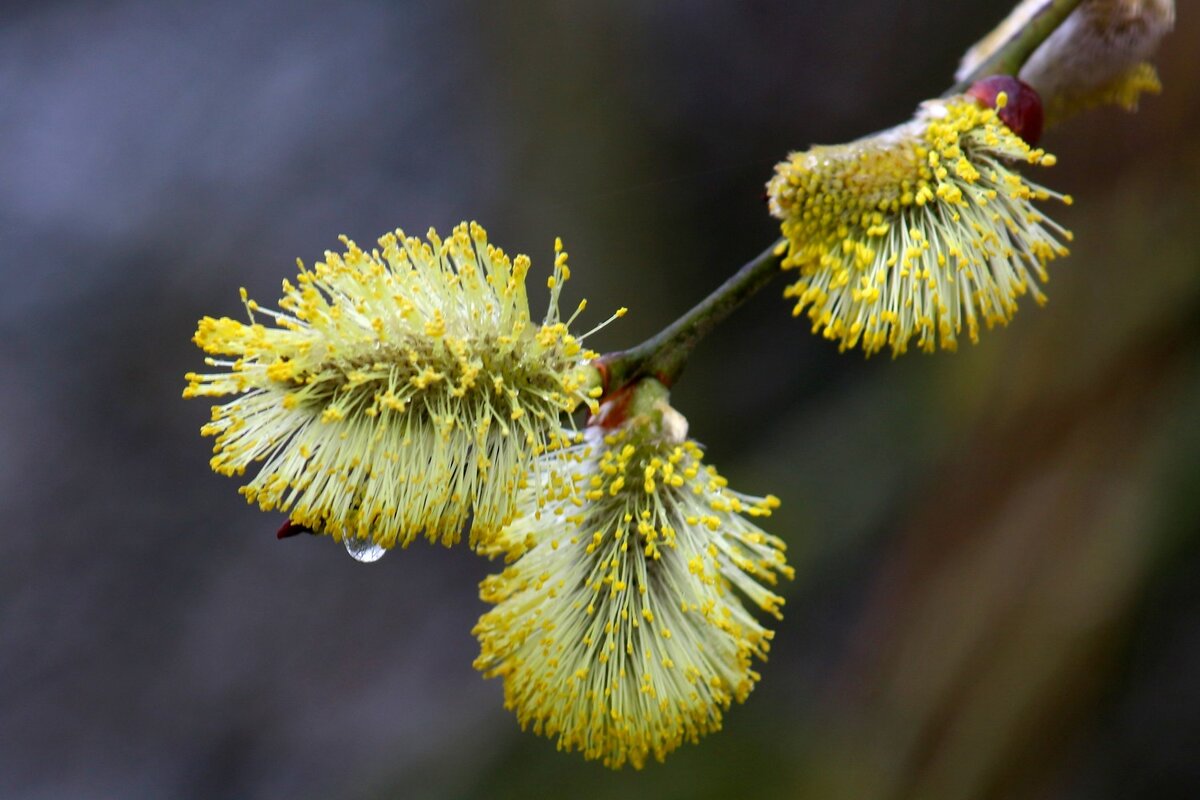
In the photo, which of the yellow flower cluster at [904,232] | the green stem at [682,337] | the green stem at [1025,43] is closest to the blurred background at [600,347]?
the green stem at [1025,43]

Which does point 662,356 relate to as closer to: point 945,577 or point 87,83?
point 945,577

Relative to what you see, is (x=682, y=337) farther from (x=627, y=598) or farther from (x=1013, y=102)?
(x=1013, y=102)

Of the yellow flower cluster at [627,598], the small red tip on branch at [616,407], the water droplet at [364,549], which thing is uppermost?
the water droplet at [364,549]

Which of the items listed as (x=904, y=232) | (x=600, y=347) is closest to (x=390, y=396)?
(x=904, y=232)

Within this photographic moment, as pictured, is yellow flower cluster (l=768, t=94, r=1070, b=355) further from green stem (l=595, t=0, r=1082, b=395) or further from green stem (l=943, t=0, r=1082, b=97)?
green stem (l=943, t=0, r=1082, b=97)

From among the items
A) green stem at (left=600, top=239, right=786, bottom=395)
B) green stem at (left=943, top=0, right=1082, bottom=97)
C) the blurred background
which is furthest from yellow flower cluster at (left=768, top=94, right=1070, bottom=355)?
the blurred background

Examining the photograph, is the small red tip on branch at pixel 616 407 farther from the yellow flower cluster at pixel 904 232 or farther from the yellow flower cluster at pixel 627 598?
the yellow flower cluster at pixel 904 232

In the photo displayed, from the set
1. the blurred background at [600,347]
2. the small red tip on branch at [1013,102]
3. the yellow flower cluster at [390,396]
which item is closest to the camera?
the yellow flower cluster at [390,396]
